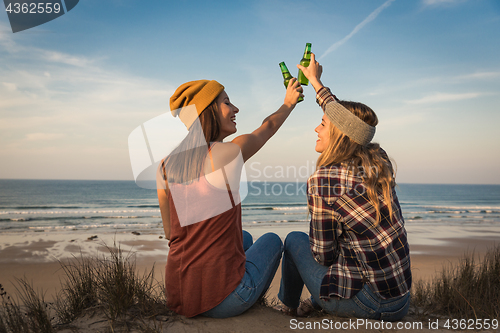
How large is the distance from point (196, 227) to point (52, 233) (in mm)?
10151

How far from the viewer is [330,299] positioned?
2.08 metres

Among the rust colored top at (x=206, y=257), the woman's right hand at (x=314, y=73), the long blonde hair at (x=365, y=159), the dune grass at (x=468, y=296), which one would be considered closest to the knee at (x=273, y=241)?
the rust colored top at (x=206, y=257)

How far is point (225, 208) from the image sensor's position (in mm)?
2008

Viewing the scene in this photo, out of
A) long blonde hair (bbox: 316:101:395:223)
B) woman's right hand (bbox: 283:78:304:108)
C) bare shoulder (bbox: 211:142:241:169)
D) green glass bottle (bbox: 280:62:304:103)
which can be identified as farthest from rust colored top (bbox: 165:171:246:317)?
green glass bottle (bbox: 280:62:304:103)

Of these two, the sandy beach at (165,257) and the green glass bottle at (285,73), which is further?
the green glass bottle at (285,73)

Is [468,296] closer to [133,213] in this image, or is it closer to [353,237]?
[353,237]

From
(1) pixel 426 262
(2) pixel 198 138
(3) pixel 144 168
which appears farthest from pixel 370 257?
(1) pixel 426 262

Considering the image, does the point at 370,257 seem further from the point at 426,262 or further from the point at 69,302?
the point at 426,262

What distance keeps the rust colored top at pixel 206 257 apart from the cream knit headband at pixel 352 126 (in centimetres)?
87

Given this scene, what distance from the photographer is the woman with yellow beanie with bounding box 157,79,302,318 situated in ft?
6.59

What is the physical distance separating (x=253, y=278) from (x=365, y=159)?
3.67 feet

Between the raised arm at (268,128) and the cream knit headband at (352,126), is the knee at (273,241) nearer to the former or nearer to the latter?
the raised arm at (268,128)

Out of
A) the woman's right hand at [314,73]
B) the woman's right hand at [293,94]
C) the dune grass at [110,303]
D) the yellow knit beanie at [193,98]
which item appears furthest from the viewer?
the woman's right hand at [293,94]

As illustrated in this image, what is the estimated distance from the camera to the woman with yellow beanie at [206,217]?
2.01 meters
